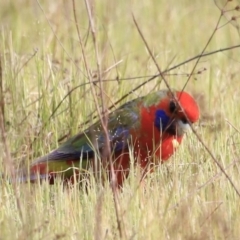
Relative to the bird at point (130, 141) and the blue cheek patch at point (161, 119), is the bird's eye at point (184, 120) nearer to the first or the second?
the bird at point (130, 141)

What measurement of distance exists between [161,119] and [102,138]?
0.40m

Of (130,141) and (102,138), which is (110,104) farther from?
(130,141)

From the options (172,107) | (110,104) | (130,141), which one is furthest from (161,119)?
(110,104)

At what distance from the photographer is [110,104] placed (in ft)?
20.6

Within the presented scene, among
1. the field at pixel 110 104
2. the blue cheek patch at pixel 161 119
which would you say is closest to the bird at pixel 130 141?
the blue cheek patch at pixel 161 119

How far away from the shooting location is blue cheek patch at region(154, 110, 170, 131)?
5.49 m

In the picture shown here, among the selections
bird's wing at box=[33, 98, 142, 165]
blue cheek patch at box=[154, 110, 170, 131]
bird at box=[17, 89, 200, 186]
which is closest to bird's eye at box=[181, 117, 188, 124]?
bird at box=[17, 89, 200, 186]

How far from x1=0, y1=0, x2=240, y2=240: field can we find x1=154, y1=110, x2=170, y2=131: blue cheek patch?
0.19 meters

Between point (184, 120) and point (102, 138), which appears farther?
point (102, 138)

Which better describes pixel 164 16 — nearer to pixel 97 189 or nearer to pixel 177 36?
pixel 177 36

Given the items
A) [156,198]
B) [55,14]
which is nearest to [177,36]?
[55,14]

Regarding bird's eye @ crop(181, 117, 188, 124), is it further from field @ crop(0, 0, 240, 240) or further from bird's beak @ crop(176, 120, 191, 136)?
field @ crop(0, 0, 240, 240)

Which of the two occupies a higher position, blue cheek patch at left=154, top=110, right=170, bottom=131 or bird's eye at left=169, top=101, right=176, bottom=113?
bird's eye at left=169, top=101, right=176, bottom=113

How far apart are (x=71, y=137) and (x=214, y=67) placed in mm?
2350
